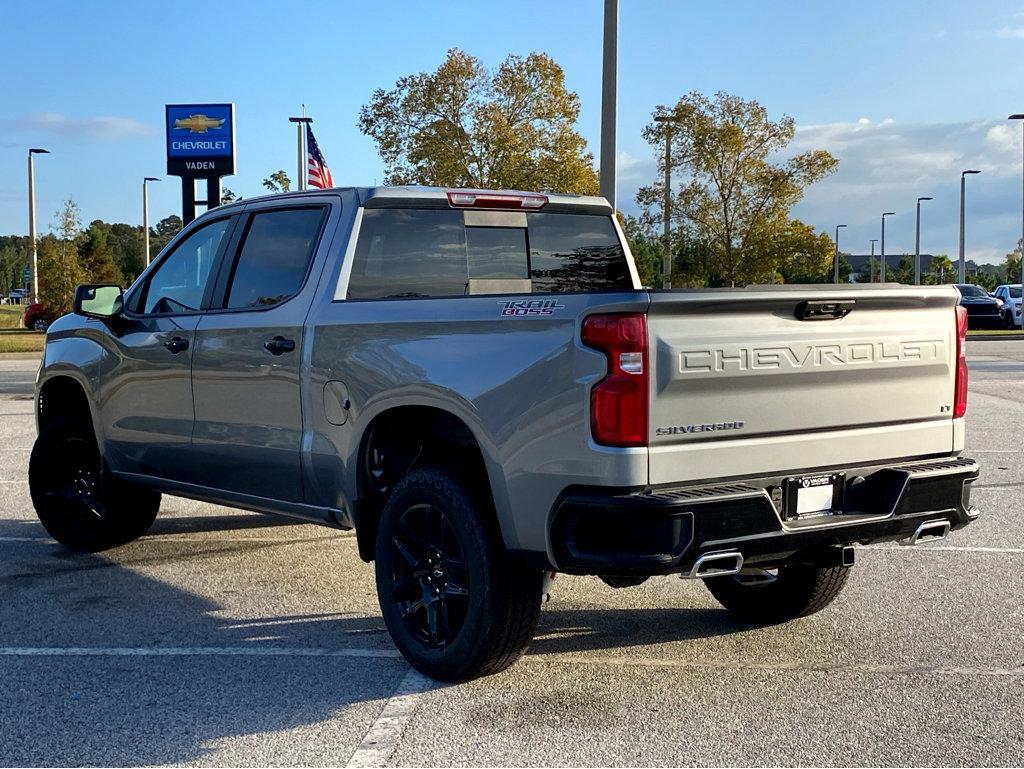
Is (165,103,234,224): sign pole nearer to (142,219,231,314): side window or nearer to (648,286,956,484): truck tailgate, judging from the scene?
(142,219,231,314): side window

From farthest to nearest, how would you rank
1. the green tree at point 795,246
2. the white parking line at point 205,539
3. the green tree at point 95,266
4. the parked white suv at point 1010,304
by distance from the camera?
the green tree at point 95,266 < the parked white suv at point 1010,304 < the green tree at point 795,246 < the white parking line at point 205,539

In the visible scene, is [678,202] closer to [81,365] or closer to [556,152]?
[556,152]

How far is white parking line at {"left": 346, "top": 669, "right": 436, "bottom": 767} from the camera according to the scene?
3.94 metres

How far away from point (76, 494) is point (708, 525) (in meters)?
4.51

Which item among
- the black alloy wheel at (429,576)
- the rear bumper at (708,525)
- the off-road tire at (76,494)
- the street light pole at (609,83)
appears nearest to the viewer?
the rear bumper at (708,525)

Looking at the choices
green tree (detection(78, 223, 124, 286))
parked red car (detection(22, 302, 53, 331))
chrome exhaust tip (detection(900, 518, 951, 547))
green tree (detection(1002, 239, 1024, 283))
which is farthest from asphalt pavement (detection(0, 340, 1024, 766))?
green tree (detection(1002, 239, 1024, 283))

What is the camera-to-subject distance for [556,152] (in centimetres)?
3484

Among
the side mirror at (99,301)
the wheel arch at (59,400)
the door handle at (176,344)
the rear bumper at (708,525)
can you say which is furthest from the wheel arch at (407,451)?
the wheel arch at (59,400)

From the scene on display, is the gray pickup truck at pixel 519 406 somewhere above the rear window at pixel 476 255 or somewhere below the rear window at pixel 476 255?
below

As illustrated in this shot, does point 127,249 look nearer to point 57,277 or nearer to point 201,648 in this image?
point 57,277

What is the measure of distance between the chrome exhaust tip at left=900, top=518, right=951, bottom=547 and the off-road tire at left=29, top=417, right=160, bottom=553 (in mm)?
4461

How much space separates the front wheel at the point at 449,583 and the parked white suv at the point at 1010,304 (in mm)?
47026

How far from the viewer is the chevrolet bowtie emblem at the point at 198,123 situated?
24750 millimetres

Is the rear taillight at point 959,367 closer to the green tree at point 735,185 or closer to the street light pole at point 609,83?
the street light pole at point 609,83
